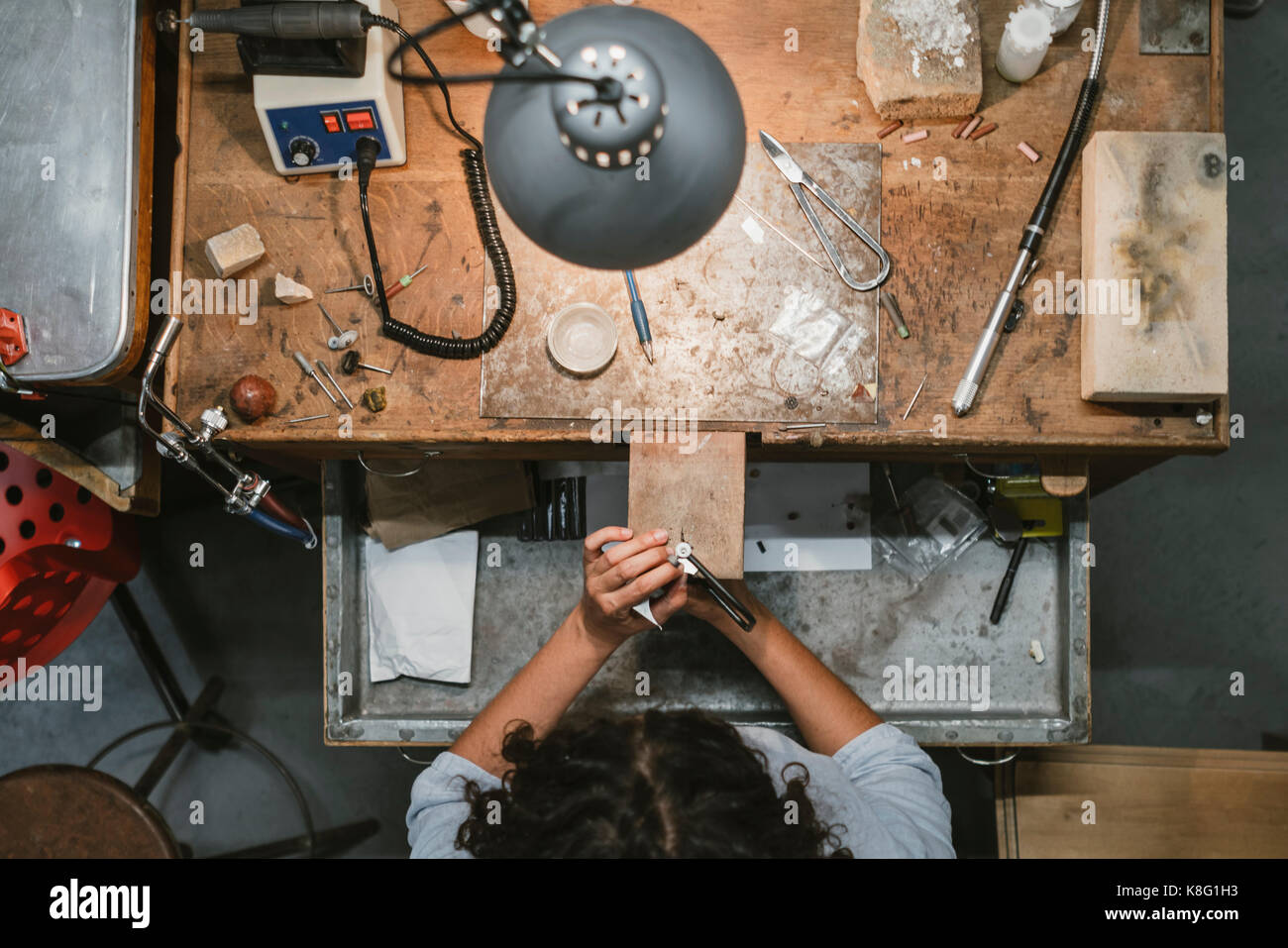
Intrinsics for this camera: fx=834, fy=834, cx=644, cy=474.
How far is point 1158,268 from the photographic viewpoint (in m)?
1.37

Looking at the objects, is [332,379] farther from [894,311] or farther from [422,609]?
[894,311]

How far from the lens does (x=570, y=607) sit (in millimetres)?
1812

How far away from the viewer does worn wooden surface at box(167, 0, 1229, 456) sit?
55.9 inches

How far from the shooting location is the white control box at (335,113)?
1354mm

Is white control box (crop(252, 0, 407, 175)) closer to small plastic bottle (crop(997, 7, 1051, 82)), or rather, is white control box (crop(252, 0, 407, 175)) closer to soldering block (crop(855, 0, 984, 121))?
soldering block (crop(855, 0, 984, 121))

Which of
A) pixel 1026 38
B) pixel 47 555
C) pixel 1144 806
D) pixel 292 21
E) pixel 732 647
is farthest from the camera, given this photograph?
pixel 1144 806

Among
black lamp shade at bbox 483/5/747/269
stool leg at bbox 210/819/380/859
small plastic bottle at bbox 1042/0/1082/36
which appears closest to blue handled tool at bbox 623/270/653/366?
black lamp shade at bbox 483/5/747/269

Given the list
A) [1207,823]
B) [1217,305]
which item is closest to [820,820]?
[1217,305]

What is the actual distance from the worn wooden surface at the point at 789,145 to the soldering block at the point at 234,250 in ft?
0.10

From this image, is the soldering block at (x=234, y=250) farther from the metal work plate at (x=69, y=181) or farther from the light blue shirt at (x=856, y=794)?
the light blue shirt at (x=856, y=794)

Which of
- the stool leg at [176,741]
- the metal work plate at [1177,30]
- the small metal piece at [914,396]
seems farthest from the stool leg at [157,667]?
the metal work plate at [1177,30]

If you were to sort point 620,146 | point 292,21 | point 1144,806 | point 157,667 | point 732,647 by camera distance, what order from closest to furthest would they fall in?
1. point 620,146
2. point 292,21
3. point 732,647
4. point 1144,806
5. point 157,667

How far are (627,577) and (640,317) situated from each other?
0.44 meters

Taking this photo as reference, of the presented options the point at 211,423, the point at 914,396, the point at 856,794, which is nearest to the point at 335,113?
the point at 211,423
